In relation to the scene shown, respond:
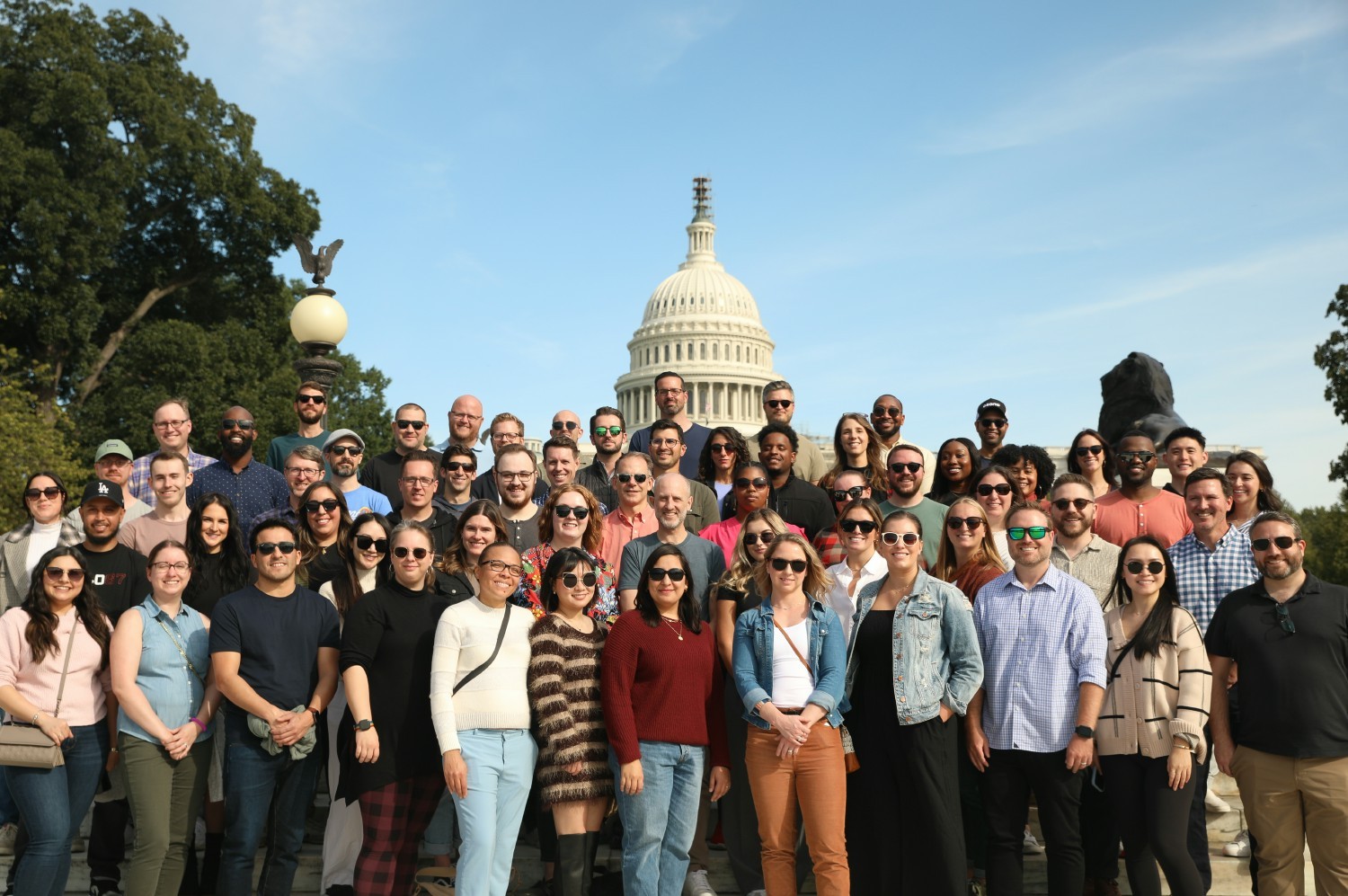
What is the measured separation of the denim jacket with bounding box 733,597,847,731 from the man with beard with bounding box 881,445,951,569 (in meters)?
1.74

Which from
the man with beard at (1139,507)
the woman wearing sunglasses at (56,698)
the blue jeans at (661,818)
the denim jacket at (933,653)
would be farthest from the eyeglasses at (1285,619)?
the woman wearing sunglasses at (56,698)

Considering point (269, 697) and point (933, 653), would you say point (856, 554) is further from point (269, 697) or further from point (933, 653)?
point (269, 697)

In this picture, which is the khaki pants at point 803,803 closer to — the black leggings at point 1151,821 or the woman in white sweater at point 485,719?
the woman in white sweater at point 485,719

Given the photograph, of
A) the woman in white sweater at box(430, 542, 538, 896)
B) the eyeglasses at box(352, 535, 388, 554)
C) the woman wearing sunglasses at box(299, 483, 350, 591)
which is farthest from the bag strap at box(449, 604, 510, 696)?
the woman wearing sunglasses at box(299, 483, 350, 591)

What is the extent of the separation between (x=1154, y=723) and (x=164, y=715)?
5058 mm

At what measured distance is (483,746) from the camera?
20.1 feet

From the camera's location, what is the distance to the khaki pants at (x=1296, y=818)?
6.14 meters

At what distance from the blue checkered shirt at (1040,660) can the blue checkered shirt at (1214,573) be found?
1.33 m

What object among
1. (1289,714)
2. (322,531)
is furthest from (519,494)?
(1289,714)

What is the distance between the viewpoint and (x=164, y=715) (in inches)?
251

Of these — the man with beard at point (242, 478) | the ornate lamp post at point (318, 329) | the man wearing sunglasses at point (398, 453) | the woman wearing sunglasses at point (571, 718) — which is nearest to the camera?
the woman wearing sunglasses at point (571, 718)

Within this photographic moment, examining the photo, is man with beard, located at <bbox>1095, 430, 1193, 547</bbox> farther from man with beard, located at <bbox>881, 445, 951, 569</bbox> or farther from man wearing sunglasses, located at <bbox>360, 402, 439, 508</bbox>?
man wearing sunglasses, located at <bbox>360, 402, 439, 508</bbox>

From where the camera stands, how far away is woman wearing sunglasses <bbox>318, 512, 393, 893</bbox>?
21.2ft

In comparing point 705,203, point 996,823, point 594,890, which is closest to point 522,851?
Result: point 594,890
